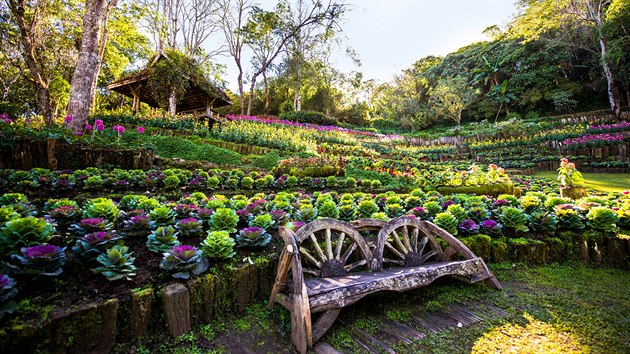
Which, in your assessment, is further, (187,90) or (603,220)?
(187,90)

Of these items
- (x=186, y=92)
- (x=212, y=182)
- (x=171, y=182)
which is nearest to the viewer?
(x=171, y=182)

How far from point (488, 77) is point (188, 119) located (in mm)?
31913

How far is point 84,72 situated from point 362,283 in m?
9.39

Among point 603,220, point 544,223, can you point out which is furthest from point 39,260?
point 603,220

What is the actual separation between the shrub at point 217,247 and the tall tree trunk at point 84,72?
813cm

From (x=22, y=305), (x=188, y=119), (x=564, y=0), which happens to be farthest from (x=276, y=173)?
(x=564, y=0)

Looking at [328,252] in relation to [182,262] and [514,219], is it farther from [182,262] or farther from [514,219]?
[514,219]

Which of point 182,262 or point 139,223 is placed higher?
point 139,223

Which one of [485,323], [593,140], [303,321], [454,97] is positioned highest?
[454,97]

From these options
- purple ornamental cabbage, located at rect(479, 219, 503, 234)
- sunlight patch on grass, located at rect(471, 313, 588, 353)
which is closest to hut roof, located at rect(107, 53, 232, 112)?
purple ornamental cabbage, located at rect(479, 219, 503, 234)

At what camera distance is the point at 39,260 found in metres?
1.36

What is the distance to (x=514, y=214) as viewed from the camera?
3041mm

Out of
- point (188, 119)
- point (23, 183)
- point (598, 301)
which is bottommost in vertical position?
point (598, 301)

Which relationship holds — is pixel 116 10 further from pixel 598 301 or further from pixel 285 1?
pixel 598 301
